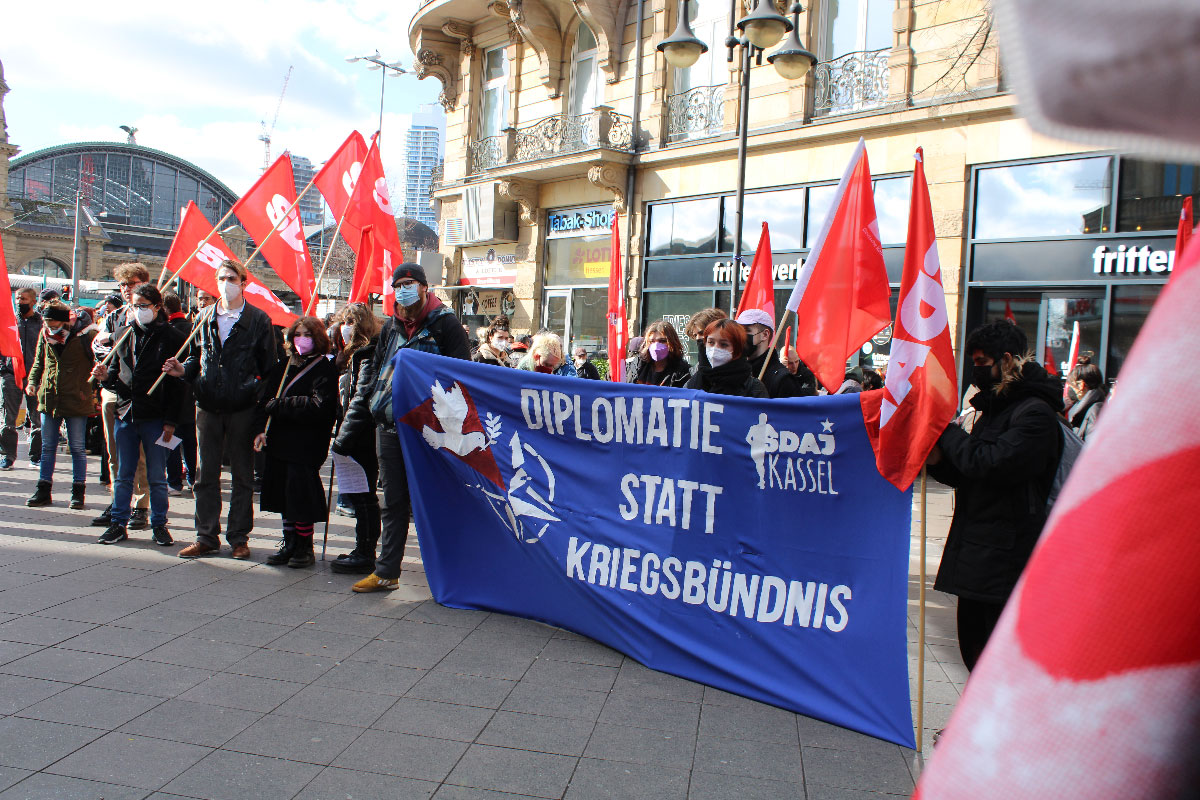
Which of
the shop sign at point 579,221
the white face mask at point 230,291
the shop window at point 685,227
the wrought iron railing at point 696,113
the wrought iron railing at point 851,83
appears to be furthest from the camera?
the shop sign at point 579,221

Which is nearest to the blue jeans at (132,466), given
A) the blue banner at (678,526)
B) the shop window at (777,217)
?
the blue banner at (678,526)

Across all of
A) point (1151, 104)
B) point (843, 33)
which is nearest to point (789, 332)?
point (843, 33)

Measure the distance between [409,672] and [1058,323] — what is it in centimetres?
1149

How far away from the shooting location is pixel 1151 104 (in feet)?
1.77

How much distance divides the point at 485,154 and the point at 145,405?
1602 cm

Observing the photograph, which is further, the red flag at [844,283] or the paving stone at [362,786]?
the red flag at [844,283]

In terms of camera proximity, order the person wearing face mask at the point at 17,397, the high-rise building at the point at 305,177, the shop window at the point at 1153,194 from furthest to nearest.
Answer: the high-rise building at the point at 305,177
the shop window at the point at 1153,194
the person wearing face mask at the point at 17,397

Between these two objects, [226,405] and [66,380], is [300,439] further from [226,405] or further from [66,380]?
[66,380]

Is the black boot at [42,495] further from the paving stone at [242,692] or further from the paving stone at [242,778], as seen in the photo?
the paving stone at [242,778]

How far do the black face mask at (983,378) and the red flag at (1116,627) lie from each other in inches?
138

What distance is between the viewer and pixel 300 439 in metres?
6.60

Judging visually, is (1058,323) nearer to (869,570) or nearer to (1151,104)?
(869,570)

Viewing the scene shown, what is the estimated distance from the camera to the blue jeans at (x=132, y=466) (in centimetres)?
687

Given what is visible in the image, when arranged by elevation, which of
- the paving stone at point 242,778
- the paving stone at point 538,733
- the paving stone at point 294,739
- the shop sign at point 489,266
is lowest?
the paving stone at point 538,733
